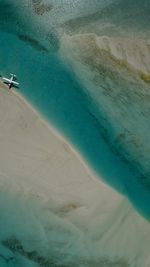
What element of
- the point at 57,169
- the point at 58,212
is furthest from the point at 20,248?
the point at 57,169

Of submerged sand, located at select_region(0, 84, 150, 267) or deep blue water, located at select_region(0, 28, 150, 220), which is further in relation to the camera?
deep blue water, located at select_region(0, 28, 150, 220)

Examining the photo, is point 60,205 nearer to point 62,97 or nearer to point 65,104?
point 65,104

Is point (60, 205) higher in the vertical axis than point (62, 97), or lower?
lower

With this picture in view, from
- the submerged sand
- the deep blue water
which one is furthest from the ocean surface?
the submerged sand

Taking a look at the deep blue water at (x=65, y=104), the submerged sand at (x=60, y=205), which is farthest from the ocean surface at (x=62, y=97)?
the submerged sand at (x=60, y=205)

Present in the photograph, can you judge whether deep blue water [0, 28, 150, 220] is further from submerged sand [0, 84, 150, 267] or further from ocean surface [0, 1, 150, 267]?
submerged sand [0, 84, 150, 267]

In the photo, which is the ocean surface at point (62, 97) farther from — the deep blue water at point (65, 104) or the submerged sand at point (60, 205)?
the submerged sand at point (60, 205)

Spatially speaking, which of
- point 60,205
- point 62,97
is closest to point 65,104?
point 62,97

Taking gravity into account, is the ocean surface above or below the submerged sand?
above
